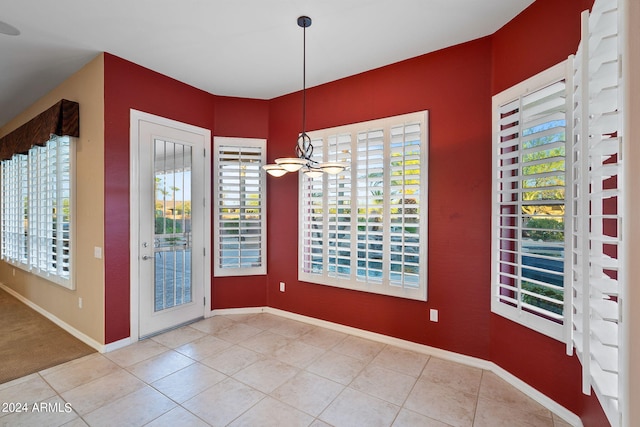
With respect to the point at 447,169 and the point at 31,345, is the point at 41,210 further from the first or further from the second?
the point at 447,169

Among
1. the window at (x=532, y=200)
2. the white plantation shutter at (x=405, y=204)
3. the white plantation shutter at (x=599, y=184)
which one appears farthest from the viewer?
the white plantation shutter at (x=405, y=204)

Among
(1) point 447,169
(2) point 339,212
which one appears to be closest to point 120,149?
(2) point 339,212

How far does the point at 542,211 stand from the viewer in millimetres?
2100

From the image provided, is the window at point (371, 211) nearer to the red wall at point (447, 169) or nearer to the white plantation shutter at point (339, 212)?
the white plantation shutter at point (339, 212)

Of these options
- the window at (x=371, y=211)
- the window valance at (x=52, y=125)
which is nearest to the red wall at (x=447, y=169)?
the window at (x=371, y=211)

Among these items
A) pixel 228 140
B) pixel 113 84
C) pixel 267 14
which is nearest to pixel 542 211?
pixel 267 14

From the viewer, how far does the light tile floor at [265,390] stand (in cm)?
196

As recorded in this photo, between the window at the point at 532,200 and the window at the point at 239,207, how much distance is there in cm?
273

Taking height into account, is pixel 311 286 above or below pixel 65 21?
below

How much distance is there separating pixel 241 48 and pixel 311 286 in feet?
8.89

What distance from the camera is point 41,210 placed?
3.71m

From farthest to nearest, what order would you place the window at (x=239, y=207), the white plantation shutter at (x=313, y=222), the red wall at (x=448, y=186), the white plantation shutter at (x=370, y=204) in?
the window at (x=239, y=207) < the white plantation shutter at (x=313, y=222) < the white plantation shutter at (x=370, y=204) < the red wall at (x=448, y=186)

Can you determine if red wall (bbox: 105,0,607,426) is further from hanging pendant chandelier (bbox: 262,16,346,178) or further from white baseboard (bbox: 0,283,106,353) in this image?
hanging pendant chandelier (bbox: 262,16,346,178)

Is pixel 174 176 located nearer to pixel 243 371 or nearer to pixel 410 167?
pixel 243 371
